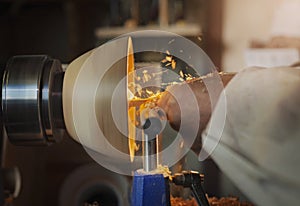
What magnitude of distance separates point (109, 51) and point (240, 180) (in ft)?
0.67

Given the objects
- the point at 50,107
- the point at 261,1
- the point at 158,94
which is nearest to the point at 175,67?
the point at 158,94

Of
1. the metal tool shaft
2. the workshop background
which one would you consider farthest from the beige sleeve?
the workshop background

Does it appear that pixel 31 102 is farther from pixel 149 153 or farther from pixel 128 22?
pixel 128 22

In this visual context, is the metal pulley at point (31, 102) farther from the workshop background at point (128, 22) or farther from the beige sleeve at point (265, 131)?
the workshop background at point (128, 22)

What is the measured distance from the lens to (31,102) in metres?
0.47

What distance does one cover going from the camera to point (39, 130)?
479 mm

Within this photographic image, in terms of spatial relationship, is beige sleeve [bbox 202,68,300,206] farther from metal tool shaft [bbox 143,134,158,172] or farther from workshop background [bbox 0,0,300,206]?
workshop background [bbox 0,0,300,206]

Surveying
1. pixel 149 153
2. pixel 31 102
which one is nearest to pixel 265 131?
pixel 149 153

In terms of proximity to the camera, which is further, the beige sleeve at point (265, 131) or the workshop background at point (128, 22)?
the workshop background at point (128, 22)

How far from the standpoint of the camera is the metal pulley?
0.47 meters

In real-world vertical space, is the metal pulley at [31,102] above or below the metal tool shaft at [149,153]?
above

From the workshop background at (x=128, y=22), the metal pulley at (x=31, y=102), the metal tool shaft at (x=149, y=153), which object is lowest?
the metal tool shaft at (x=149, y=153)

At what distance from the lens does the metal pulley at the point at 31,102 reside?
1.56ft

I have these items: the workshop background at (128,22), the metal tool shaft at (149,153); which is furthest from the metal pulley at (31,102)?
the workshop background at (128,22)
